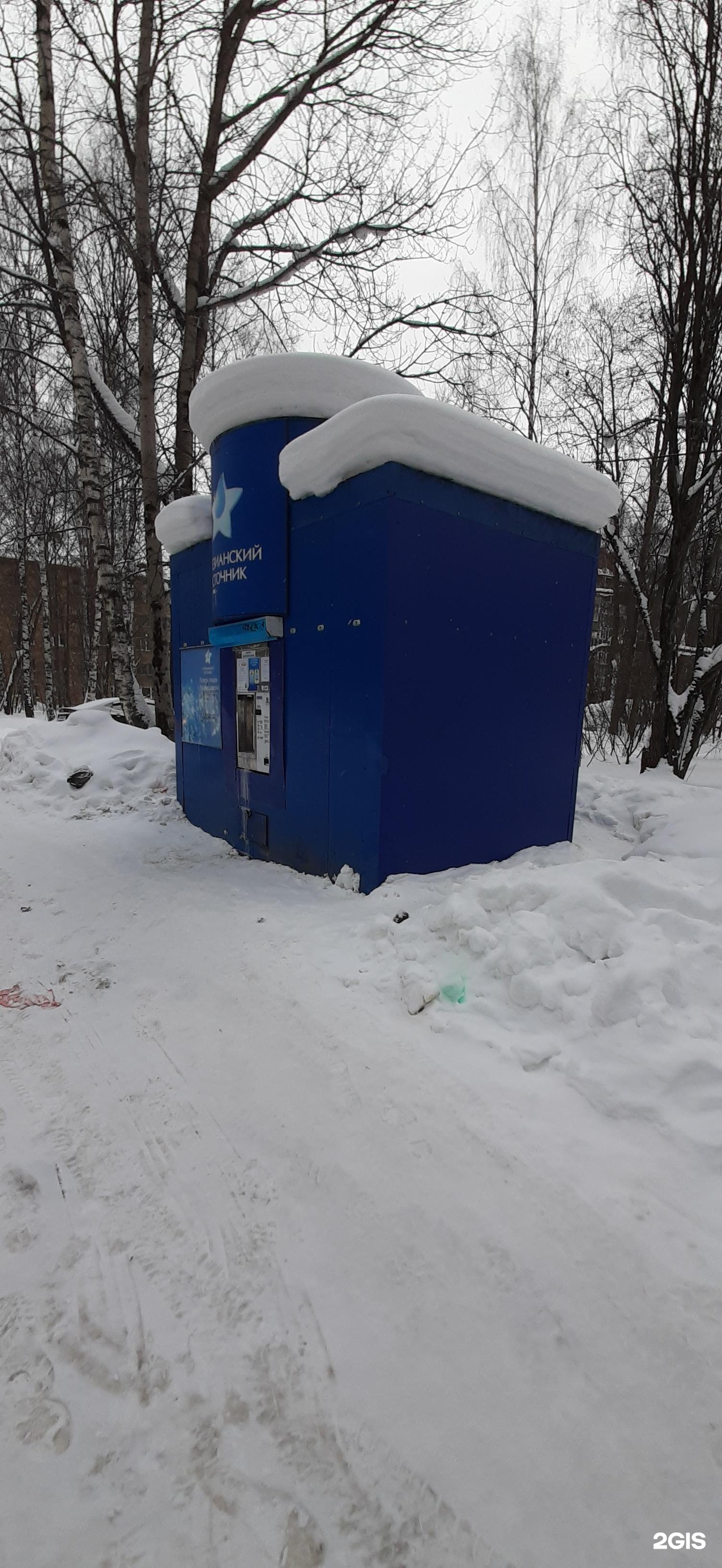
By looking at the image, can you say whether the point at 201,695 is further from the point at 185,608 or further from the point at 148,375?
the point at 148,375

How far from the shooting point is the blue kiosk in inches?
153

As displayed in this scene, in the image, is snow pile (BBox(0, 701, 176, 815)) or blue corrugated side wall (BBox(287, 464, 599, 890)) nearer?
blue corrugated side wall (BBox(287, 464, 599, 890))

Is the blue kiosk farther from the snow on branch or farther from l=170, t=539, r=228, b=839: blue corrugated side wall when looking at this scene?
the snow on branch

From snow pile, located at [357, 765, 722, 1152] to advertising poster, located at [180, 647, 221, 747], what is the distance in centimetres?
253

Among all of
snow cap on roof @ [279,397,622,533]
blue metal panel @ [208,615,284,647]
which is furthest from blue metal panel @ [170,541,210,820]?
snow cap on roof @ [279,397,622,533]

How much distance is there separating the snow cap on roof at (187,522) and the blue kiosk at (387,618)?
0.70m

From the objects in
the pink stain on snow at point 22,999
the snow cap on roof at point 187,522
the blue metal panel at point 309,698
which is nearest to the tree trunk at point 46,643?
the snow cap on roof at point 187,522

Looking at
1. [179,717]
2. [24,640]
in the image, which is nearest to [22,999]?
[179,717]

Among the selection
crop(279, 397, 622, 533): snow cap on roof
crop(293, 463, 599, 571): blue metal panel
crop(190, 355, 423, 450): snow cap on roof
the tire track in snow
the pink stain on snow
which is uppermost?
crop(190, 355, 423, 450): snow cap on roof

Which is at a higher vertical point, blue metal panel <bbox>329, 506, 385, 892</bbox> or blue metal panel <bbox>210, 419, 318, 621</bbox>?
blue metal panel <bbox>210, 419, 318, 621</bbox>

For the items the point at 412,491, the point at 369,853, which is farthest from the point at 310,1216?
the point at 412,491

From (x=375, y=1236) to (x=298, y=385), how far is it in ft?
15.3

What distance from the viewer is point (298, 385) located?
449cm

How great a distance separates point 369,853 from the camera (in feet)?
13.2
